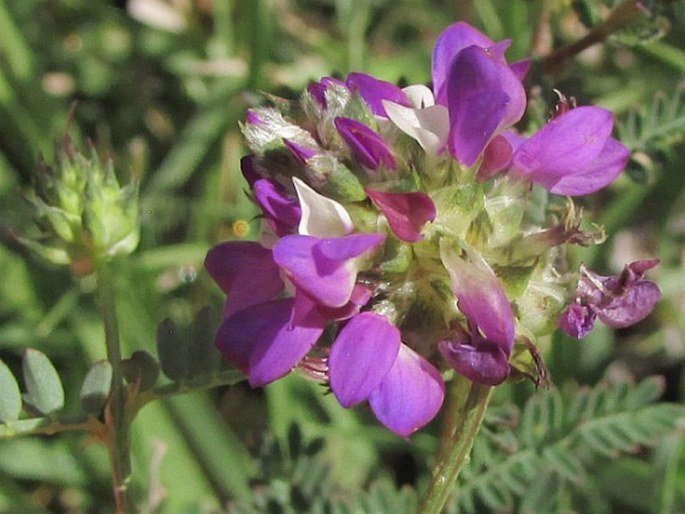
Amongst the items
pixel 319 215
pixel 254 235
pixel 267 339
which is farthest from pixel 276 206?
pixel 254 235

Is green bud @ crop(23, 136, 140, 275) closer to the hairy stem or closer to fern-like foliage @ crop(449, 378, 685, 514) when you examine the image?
fern-like foliage @ crop(449, 378, 685, 514)

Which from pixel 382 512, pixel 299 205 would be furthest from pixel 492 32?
pixel 299 205

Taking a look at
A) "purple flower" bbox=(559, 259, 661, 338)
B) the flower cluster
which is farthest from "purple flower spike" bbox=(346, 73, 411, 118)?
"purple flower" bbox=(559, 259, 661, 338)

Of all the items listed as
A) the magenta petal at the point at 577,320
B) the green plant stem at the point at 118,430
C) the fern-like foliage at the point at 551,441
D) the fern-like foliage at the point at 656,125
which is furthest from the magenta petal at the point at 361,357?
the fern-like foliage at the point at 656,125

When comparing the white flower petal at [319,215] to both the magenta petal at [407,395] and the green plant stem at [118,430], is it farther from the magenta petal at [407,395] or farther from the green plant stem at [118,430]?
the green plant stem at [118,430]

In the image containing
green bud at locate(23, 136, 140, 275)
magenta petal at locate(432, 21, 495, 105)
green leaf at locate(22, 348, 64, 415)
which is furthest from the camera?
green bud at locate(23, 136, 140, 275)

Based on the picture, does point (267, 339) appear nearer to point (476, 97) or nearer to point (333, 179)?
point (333, 179)
